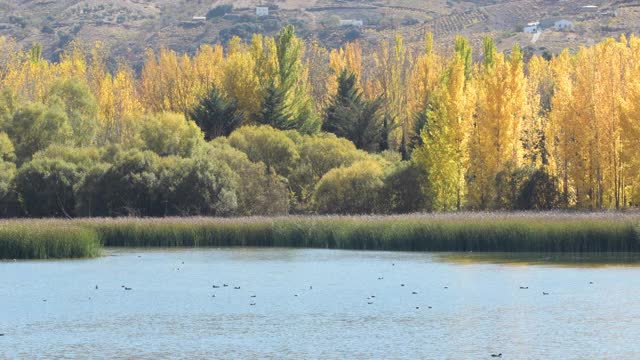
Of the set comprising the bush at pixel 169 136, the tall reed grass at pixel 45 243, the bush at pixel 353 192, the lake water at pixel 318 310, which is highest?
the bush at pixel 169 136

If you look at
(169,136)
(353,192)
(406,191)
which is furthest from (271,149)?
(406,191)

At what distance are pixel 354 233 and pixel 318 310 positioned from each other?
741 inches

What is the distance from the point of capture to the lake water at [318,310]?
25.0 metres

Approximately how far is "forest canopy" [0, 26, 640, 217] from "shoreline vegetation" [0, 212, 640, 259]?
24.0ft

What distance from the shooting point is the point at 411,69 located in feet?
310

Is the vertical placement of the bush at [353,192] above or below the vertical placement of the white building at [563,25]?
below

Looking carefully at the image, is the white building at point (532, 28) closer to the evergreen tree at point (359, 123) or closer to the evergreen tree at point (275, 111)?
the evergreen tree at point (359, 123)

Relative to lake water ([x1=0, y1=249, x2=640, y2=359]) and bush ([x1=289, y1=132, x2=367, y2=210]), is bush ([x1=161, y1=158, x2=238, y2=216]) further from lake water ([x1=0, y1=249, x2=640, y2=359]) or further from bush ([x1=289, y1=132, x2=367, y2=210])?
lake water ([x1=0, y1=249, x2=640, y2=359])

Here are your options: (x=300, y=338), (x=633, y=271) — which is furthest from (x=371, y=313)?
(x=633, y=271)

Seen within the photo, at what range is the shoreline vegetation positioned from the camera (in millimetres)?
44281

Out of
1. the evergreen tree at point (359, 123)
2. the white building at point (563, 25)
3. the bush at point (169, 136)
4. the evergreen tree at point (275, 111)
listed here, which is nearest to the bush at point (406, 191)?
the bush at point (169, 136)

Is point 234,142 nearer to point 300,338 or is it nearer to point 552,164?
point 552,164

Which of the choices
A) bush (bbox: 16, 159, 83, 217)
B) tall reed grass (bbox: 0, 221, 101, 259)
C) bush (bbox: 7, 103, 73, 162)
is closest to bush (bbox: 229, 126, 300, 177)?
bush (bbox: 7, 103, 73, 162)

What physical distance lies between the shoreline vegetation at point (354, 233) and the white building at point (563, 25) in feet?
376
